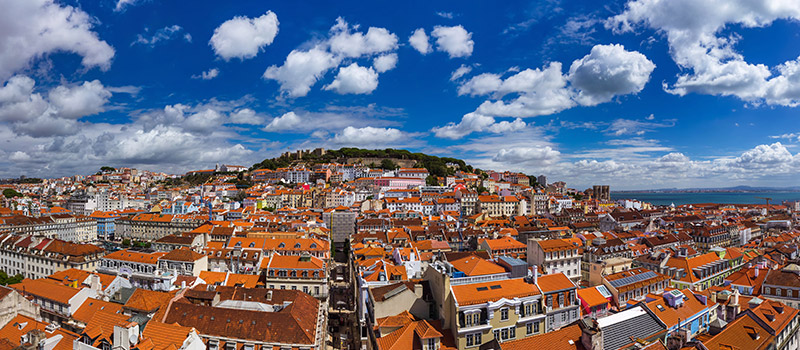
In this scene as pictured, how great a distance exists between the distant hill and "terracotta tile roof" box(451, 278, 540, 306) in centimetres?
12064

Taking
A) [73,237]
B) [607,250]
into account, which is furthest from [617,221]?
[73,237]

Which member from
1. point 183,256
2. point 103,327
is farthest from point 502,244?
point 103,327

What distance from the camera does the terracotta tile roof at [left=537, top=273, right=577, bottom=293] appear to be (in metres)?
24.3

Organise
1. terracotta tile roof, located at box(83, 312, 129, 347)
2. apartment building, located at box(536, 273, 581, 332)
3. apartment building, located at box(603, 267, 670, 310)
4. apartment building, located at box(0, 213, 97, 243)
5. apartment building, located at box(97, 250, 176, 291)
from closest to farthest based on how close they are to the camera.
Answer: terracotta tile roof, located at box(83, 312, 129, 347) → apartment building, located at box(536, 273, 581, 332) → apartment building, located at box(603, 267, 670, 310) → apartment building, located at box(97, 250, 176, 291) → apartment building, located at box(0, 213, 97, 243)

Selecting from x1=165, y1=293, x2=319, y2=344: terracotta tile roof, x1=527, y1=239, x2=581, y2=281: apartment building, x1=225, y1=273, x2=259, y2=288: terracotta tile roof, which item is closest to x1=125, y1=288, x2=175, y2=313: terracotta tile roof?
x1=165, y1=293, x2=319, y2=344: terracotta tile roof

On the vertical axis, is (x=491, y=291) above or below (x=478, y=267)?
above

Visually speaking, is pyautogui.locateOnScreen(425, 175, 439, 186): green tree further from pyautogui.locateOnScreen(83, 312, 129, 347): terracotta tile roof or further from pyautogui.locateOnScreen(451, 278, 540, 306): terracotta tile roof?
pyautogui.locateOnScreen(83, 312, 129, 347): terracotta tile roof

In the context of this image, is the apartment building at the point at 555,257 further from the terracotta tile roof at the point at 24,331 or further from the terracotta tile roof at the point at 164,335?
the terracotta tile roof at the point at 24,331

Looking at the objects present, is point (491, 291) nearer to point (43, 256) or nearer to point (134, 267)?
point (134, 267)

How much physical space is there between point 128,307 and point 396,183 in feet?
305

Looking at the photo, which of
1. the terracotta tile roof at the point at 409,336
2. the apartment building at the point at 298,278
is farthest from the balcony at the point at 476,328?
the apartment building at the point at 298,278

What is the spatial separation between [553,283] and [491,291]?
4534mm

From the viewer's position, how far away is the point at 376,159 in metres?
156

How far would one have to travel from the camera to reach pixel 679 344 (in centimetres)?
1898
